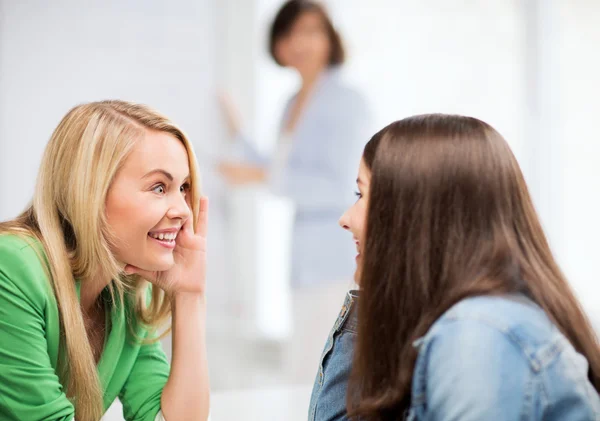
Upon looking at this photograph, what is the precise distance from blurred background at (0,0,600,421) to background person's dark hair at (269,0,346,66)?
5 cm

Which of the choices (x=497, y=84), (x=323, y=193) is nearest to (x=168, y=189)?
(x=323, y=193)

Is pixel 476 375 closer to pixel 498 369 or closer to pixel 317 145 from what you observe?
pixel 498 369

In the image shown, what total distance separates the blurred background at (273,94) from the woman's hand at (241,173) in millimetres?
43

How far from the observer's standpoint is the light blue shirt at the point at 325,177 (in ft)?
7.97

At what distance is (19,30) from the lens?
105 inches

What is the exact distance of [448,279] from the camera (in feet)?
2.63

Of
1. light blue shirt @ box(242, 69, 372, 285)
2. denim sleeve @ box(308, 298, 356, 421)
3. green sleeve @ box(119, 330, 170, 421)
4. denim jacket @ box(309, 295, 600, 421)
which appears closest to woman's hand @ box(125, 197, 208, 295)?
green sleeve @ box(119, 330, 170, 421)

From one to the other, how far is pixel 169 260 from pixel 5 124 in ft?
5.94

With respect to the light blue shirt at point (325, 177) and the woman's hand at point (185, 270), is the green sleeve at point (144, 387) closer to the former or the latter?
the woman's hand at point (185, 270)

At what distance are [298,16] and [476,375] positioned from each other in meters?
2.08

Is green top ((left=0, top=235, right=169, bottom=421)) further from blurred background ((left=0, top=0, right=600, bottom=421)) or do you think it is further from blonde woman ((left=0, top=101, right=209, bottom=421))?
blurred background ((left=0, top=0, right=600, bottom=421))

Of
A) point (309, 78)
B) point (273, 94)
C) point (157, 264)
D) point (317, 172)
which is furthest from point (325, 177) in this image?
point (157, 264)

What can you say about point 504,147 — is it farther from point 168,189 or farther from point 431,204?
point 168,189

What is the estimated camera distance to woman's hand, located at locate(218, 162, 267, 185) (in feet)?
9.43
